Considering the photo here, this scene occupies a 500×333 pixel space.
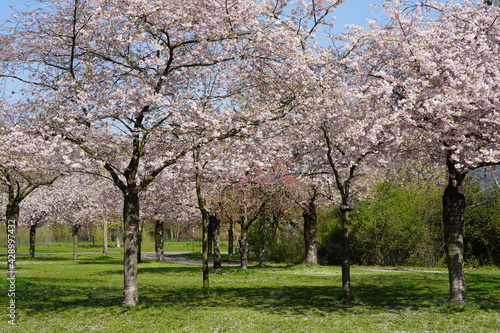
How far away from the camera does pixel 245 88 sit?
1568cm

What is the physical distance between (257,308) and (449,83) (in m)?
8.29

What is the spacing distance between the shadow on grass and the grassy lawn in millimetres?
29

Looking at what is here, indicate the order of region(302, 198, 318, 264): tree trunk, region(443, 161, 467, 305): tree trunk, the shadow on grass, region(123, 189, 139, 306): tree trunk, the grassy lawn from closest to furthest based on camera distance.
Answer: the grassy lawn, region(443, 161, 467, 305): tree trunk, region(123, 189, 139, 306): tree trunk, the shadow on grass, region(302, 198, 318, 264): tree trunk

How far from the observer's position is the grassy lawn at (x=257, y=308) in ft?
38.8

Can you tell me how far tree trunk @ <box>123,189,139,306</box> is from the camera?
47.5ft

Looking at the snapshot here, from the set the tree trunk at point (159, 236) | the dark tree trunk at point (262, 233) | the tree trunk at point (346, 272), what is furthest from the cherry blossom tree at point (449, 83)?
the tree trunk at point (159, 236)

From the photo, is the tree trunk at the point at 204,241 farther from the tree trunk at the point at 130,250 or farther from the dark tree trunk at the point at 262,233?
the dark tree trunk at the point at 262,233

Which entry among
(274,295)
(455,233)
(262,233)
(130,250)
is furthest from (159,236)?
(455,233)

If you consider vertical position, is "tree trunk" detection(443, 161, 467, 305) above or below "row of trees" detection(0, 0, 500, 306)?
below

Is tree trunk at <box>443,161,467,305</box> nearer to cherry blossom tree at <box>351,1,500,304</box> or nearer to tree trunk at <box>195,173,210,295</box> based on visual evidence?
cherry blossom tree at <box>351,1,500,304</box>

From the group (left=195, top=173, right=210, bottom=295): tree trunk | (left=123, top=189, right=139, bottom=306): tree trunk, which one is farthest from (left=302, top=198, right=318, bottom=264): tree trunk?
(left=123, top=189, right=139, bottom=306): tree trunk

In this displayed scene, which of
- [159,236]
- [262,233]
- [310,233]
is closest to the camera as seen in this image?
[262,233]

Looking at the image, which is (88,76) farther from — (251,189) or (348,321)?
(251,189)

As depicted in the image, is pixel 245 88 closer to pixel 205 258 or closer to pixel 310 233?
pixel 205 258
